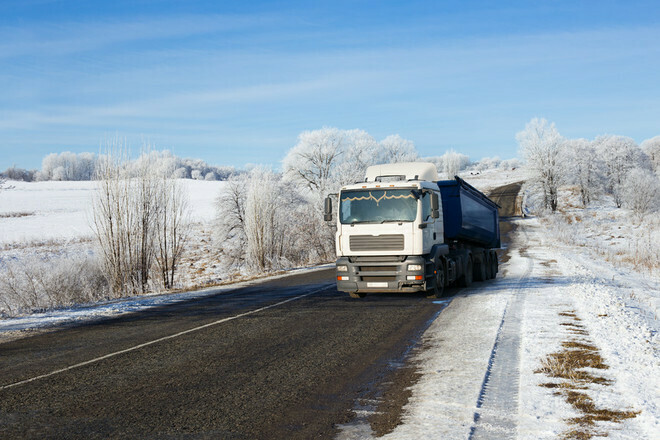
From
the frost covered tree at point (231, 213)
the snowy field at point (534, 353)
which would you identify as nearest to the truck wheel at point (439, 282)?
the snowy field at point (534, 353)

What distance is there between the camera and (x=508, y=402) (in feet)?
17.4

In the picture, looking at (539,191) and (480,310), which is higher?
(539,191)

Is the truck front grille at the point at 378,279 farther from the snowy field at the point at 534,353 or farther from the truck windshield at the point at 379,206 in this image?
the snowy field at the point at 534,353

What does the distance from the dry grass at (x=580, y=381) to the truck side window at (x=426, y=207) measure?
4807 mm

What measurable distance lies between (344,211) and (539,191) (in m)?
61.9

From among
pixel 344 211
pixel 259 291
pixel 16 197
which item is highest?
pixel 16 197

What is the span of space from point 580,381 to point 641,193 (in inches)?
2524

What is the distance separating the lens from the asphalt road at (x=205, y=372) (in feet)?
16.3

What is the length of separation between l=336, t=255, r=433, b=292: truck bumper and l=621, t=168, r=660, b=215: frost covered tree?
57.3m

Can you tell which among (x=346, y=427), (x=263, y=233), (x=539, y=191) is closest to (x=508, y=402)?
(x=346, y=427)

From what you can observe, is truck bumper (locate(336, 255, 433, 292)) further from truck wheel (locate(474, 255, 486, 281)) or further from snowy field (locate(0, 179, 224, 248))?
snowy field (locate(0, 179, 224, 248))

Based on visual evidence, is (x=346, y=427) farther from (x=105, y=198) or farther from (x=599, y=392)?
(x=105, y=198)

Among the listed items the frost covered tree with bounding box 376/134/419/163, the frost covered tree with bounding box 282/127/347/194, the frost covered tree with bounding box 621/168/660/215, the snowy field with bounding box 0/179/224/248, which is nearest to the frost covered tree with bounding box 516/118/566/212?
the frost covered tree with bounding box 621/168/660/215

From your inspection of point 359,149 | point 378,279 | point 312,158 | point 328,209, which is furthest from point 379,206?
point 359,149
